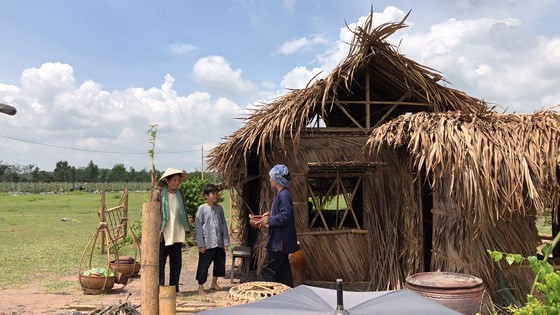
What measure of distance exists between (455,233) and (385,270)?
187 cm

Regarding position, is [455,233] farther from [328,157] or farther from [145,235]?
[145,235]

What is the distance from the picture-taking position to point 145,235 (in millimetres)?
4223

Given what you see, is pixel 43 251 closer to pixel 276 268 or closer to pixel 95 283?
pixel 95 283

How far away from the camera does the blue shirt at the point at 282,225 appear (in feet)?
17.9

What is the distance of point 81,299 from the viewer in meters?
6.50

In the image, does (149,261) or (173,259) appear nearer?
(149,261)

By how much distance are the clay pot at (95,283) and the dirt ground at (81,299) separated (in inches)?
3.2

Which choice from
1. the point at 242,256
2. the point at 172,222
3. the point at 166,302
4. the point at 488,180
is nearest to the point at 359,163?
the point at 488,180

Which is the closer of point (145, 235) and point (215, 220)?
point (145, 235)

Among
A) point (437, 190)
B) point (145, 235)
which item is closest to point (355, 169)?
point (437, 190)

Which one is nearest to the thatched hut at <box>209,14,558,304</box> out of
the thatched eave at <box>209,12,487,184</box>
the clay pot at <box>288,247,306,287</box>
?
the thatched eave at <box>209,12,487,184</box>

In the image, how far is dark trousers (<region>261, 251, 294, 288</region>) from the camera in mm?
5531

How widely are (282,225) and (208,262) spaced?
1.86m

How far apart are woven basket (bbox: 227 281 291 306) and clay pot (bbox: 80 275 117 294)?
315 cm
